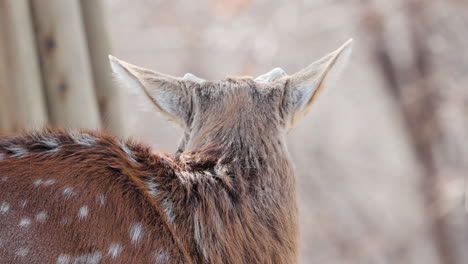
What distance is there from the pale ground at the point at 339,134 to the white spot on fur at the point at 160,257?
8.03 m

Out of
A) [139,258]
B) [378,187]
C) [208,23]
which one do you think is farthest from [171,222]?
[208,23]

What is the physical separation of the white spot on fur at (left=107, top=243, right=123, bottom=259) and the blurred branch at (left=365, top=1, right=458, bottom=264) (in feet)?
27.9

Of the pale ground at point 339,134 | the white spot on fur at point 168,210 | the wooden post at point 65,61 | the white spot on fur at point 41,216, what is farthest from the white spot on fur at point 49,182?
the pale ground at point 339,134

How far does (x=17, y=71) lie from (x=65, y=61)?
396mm

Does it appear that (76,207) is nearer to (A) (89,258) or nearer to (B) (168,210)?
(A) (89,258)

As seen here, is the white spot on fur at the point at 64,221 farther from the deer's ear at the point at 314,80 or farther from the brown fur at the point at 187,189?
Answer: the deer's ear at the point at 314,80

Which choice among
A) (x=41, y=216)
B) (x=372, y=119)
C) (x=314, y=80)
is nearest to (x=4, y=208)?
(x=41, y=216)

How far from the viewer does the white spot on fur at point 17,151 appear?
9.68ft

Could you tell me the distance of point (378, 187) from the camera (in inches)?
482

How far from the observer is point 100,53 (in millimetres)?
6059

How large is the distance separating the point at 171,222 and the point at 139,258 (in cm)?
22

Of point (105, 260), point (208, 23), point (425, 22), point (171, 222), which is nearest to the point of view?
point (105, 260)

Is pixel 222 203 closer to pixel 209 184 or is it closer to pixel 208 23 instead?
pixel 209 184

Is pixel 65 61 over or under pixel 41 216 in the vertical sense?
over
